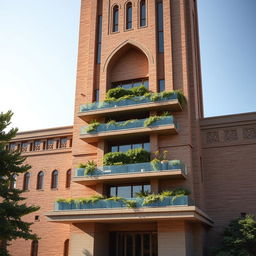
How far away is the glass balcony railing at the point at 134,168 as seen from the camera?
2456 cm

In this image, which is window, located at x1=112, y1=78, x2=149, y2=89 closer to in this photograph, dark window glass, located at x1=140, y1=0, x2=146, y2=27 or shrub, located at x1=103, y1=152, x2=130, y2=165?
dark window glass, located at x1=140, y1=0, x2=146, y2=27

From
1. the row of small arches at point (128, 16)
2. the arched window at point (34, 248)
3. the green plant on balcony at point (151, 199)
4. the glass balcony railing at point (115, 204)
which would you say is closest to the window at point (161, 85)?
the row of small arches at point (128, 16)

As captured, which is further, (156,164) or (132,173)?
(132,173)

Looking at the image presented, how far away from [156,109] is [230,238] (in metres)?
10.8

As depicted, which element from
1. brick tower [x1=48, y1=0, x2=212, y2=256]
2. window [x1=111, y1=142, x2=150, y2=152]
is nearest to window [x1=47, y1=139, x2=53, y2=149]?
brick tower [x1=48, y1=0, x2=212, y2=256]

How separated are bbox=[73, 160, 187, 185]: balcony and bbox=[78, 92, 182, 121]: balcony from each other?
4669 millimetres

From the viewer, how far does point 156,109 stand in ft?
90.6

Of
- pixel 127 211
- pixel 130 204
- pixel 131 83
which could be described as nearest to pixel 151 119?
pixel 131 83

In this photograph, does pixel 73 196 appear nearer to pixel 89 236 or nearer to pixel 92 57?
pixel 89 236

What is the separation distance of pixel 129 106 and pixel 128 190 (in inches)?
259

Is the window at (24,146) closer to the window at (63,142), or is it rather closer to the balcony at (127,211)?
the window at (63,142)

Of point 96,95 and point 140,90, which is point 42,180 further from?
point 140,90

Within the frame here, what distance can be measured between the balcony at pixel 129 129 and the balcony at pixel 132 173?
107 inches

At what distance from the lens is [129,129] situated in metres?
27.0
